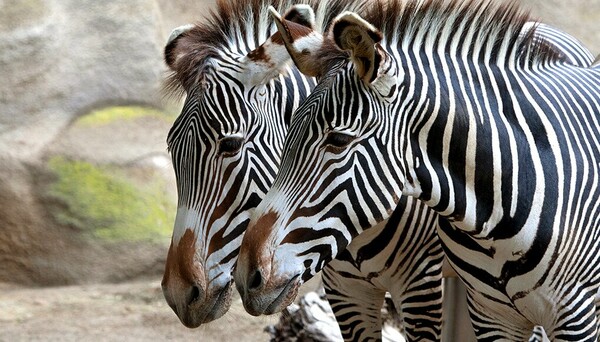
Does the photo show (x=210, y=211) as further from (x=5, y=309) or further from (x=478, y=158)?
(x=5, y=309)

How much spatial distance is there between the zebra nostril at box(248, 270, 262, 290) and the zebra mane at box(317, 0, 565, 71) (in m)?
0.92

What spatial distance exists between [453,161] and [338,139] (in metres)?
0.49

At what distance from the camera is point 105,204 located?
873 cm

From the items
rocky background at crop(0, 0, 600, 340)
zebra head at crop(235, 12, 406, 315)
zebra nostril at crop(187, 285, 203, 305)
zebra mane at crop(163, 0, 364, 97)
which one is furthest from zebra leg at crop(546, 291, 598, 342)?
rocky background at crop(0, 0, 600, 340)

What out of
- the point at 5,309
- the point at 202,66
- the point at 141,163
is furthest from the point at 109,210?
the point at 202,66

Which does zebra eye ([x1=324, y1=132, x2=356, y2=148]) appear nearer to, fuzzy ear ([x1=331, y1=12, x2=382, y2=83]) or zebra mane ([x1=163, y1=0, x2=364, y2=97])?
fuzzy ear ([x1=331, y1=12, x2=382, y2=83])

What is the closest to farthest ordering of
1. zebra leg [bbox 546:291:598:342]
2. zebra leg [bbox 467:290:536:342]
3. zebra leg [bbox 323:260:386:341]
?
zebra leg [bbox 546:291:598:342], zebra leg [bbox 467:290:536:342], zebra leg [bbox 323:260:386:341]

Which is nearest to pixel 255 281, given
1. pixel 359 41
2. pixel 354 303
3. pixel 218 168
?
pixel 218 168

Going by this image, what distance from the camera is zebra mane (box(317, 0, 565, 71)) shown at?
11.8 ft

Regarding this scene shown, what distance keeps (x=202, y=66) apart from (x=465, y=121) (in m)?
1.36

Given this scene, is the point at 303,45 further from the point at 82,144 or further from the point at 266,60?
the point at 82,144

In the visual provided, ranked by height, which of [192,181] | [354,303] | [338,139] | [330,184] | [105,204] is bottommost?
→ [105,204]

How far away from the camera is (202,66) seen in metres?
4.19

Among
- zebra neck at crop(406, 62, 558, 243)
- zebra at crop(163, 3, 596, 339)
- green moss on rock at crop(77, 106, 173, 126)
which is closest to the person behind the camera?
zebra neck at crop(406, 62, 558, 243)
